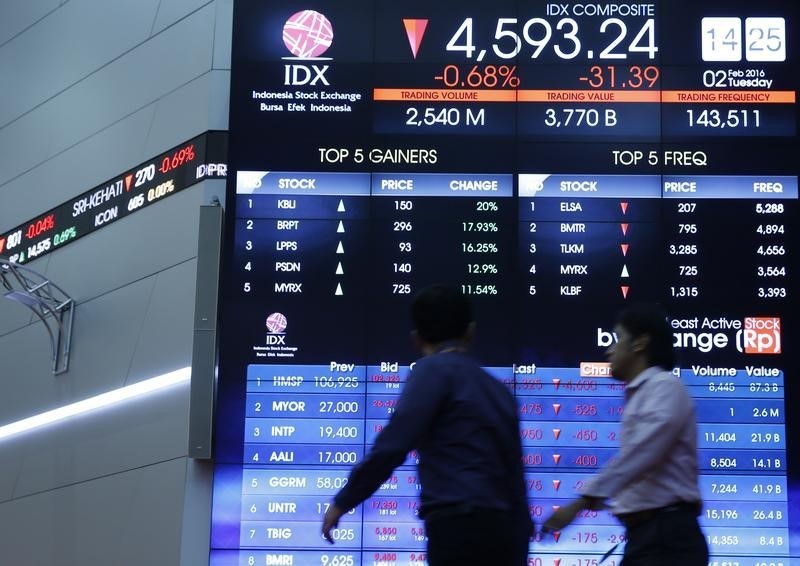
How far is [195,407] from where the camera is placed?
6.35 m

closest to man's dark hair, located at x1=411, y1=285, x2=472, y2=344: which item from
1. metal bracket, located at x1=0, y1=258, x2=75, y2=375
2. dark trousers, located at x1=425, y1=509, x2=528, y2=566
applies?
dark trousers, located at x1=425, y1=509, x2=528, y2=566

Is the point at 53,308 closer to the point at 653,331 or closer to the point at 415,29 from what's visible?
the point at 415,29

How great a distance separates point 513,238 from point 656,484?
129 inches

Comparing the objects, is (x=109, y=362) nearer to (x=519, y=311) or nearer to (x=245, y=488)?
(x=245, y=488)

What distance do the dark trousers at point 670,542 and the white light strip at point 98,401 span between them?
3.99m

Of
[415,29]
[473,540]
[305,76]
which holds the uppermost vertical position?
[415,29]

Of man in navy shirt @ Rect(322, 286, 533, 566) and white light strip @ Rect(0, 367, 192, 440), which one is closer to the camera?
man in navy shirt @ Rect(322, 286, 533, 566)

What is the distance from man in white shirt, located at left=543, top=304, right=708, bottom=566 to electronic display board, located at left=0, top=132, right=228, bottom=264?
424 centimetres

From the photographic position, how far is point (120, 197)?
771 cm

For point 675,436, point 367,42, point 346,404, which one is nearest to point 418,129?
point 367,42

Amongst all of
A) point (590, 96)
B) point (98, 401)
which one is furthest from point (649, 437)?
point (98, 401)

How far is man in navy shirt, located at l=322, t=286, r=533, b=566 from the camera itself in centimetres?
290

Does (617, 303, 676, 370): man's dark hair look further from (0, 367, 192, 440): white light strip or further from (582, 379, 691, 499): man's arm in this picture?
(0, 367, 192, 440): white light strip

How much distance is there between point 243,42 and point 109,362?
2.06 meters
